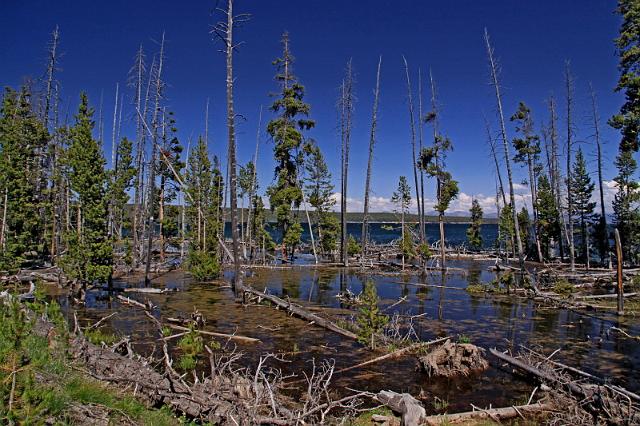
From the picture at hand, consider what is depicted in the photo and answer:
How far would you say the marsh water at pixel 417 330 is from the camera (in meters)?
10.2

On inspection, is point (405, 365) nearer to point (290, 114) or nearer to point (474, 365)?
point (474, 365)

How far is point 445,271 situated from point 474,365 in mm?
25038

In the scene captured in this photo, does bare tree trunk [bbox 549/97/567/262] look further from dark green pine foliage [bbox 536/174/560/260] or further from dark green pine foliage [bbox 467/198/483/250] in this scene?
dark green pine foliage [bbox 467/198/483/250]

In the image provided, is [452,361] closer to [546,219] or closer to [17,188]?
[17,188]

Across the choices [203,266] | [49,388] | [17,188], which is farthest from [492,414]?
[17,188]

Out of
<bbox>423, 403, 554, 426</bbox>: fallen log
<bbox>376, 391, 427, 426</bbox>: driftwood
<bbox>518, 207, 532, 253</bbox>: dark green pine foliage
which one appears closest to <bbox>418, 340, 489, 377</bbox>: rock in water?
<bbox>423, 403, 554, 426</bbox>: fallen log

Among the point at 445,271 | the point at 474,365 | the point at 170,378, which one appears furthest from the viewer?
the point at 445,271

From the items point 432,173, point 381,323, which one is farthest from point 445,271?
point 381,323

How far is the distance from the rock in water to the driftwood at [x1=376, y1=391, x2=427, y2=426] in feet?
9.83

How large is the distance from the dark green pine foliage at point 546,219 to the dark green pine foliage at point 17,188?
4676 cm

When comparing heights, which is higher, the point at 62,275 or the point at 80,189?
the point at 80,189

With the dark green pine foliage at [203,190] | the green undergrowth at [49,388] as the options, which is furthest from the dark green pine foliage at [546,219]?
the green undergrowth at [49,388]

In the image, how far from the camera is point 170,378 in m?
6.61

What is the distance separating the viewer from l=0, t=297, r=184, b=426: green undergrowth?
13.5 ft
